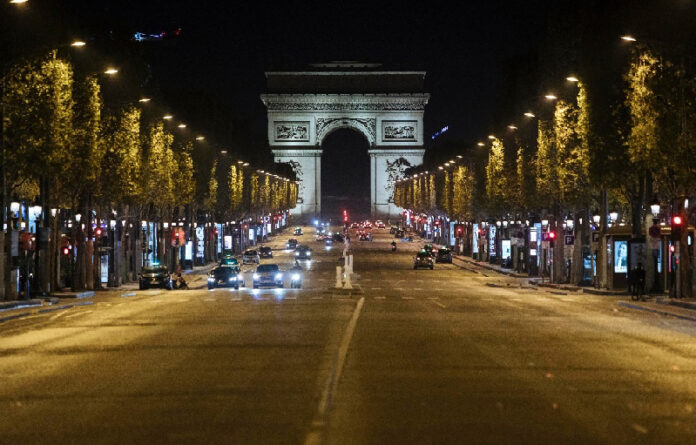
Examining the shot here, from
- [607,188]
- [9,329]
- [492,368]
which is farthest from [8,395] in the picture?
[607,188]

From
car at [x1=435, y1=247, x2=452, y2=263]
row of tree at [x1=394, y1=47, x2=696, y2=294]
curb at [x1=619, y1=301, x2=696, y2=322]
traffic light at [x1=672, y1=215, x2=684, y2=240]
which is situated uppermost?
row of tree at [x1=394, y1=47, x2=696, y2=294]

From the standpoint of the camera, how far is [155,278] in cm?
6175

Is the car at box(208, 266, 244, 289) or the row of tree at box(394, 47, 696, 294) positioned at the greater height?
the row of tree at box(394, 47, 696, 294)

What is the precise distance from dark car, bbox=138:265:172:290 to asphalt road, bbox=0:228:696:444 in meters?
25.4

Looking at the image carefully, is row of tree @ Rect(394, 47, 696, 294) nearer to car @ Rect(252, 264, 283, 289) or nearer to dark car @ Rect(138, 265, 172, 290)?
car @ Rect(252, 264, 283, 289)

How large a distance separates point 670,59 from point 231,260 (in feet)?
159

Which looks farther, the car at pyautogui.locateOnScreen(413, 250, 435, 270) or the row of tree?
the car at pyautogui.locateOnScreen(413, 250, 435, 270)

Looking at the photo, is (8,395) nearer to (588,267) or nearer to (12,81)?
(12,81)

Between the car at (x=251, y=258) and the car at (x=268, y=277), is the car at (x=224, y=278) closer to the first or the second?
the car at (x=268, y=277)

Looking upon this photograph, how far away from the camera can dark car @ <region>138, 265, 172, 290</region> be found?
61.7 m

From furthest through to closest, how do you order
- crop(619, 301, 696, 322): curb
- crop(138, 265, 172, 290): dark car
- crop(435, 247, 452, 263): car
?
crop(435, 247, 452, 263): car < crop(138, 265, 172, 290): dark car < crop(619, 301, 696, 322): curb

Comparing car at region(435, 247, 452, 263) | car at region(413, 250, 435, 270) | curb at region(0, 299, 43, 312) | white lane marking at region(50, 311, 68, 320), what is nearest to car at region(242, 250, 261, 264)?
car at region(435, 247, 452, 263)

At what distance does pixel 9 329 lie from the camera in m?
31.2

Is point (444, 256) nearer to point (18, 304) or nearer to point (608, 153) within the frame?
point (608, 153)
